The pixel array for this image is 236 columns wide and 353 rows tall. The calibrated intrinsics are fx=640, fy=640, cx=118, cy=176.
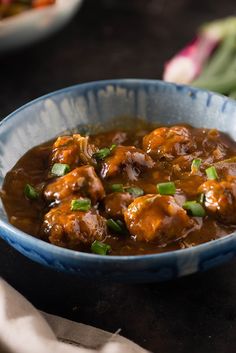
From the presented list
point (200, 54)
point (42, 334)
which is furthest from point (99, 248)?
point (200, 54)

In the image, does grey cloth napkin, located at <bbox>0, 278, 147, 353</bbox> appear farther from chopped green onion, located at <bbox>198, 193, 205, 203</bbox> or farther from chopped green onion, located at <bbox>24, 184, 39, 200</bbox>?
chopped green onion, located at <bbox>198, 193, 205, 203</bbox>

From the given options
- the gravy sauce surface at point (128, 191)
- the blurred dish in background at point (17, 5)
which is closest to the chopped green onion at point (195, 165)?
the gravy sauce surface at point (128, 191)

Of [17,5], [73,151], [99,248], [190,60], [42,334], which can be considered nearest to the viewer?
[42,334]

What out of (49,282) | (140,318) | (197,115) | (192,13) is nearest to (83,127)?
(197,115)

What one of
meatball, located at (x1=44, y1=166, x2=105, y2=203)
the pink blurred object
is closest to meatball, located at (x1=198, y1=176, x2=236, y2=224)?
meatball, located at (x1=44, y1=166, x2=105, y2=203)

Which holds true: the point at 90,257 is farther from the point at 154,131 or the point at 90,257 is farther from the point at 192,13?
the point at 192,13

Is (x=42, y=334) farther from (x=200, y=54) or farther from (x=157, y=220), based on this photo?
(x=200, y=54)

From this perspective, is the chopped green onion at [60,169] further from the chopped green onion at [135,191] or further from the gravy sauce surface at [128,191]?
the chopped green onion at [135,191]

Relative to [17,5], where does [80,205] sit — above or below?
below
